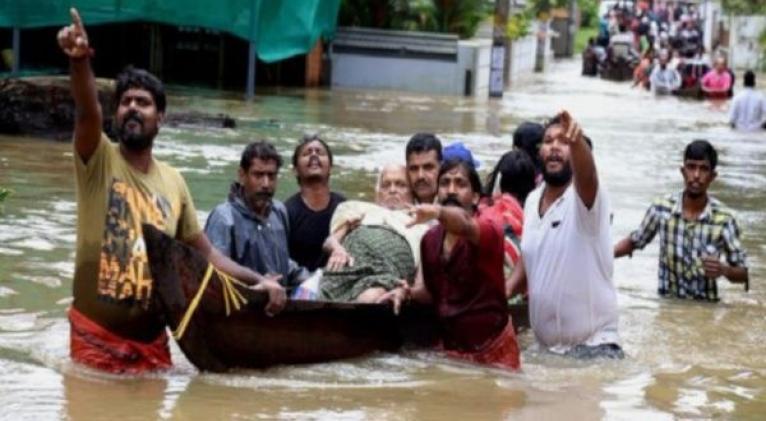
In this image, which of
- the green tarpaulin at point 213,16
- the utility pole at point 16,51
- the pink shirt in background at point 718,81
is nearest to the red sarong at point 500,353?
the utility pole at point 16,51

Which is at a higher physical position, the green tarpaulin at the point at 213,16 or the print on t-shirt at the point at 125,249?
the green tarpaulin at the point at 213,16

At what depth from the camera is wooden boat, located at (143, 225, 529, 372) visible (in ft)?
24.8

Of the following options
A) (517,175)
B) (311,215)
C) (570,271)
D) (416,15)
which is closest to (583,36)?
(416,15)

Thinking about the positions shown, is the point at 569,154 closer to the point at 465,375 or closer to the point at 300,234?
the point at 465,375

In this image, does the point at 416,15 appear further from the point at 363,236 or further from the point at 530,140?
the point at 363,236

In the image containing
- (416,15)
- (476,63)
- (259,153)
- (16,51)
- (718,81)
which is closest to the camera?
(259,153)

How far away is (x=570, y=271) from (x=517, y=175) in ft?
5.31

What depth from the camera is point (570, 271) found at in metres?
8.52

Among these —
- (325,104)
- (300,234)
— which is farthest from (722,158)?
(300,234)

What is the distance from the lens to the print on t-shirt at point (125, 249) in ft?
24.4

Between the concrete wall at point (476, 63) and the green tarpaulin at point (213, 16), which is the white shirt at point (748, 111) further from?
the green tarpaulin at point (213, 16)

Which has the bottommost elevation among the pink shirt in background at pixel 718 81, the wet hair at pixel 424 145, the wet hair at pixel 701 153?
the pink shirt in background at pixel 718 81

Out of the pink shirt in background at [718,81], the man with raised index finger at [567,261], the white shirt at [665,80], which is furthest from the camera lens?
the white shirt at [665,80]

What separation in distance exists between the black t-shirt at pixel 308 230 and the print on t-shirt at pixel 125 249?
6.93ft
